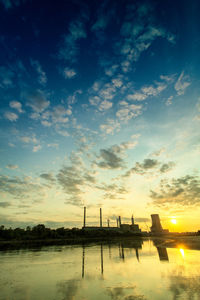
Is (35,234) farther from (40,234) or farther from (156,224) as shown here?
(156,224)

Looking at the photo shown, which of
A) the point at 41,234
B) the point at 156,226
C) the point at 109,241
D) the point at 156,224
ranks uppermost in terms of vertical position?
the point at 156,224

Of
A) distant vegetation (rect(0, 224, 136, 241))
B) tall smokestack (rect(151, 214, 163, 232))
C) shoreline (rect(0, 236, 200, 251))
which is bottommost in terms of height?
shoreline (rect(0, 236, 200, 251))

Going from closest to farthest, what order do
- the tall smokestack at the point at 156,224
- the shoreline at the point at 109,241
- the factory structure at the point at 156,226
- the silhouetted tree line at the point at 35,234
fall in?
the shoreline at the point at 109,241
the silhouetted tree line at the point at 35,234
the factory structure at the point at 156,226
the tall smokestack at the point at 156,224

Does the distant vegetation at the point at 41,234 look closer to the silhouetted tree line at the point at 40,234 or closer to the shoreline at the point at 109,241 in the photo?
the silhouetted tree line at the point at 40,234

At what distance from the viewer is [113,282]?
38.2ft

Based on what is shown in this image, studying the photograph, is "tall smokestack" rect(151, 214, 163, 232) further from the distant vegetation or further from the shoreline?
the shoreline

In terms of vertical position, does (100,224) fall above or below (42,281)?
above

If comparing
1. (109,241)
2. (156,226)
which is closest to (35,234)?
(109,241)

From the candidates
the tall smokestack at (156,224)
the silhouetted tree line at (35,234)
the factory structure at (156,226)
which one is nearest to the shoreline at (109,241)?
the silhouetted tree line at (35,234)

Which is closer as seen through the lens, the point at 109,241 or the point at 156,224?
the point at 109,241

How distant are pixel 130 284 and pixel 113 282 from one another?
4.31ft

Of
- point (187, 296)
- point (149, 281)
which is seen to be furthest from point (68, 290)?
point (187, 296)

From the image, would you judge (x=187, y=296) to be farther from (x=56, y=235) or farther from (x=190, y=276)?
(x=56, y=235)

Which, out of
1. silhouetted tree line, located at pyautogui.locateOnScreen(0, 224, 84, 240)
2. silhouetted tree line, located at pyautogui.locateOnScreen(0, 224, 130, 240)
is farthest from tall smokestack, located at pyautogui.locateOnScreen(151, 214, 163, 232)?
silhouetted tree line, located at pyautogui.locateOnScreen(0, 224, 84, 240)
